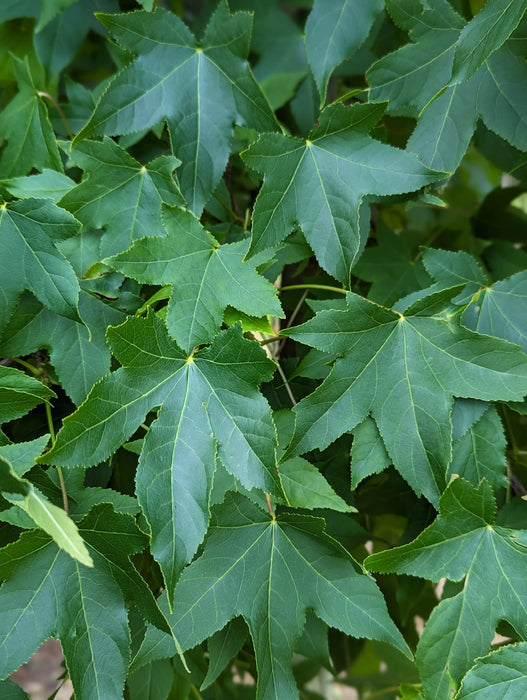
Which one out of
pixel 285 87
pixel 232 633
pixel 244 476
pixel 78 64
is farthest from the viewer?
pixel 78 64

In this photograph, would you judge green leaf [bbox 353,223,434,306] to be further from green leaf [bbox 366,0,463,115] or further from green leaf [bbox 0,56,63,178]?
green leaf [bbox 0,56,63,178]

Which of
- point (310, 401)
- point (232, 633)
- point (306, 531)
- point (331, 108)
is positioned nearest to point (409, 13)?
point (331, 108)

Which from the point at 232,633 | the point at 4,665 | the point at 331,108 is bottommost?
the point at 232,633

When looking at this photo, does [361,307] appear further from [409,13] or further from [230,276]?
Answer: [409,13]

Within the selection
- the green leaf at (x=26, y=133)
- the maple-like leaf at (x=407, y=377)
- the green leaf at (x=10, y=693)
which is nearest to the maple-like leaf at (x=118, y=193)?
the green leaf at (x=26, y=133)

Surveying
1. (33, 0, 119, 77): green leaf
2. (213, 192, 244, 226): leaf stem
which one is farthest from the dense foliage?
(33, 0, 119, 77): green leaf

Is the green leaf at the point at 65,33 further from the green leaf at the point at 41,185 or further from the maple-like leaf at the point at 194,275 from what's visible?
the maple-like leaf at the point at 194,275
